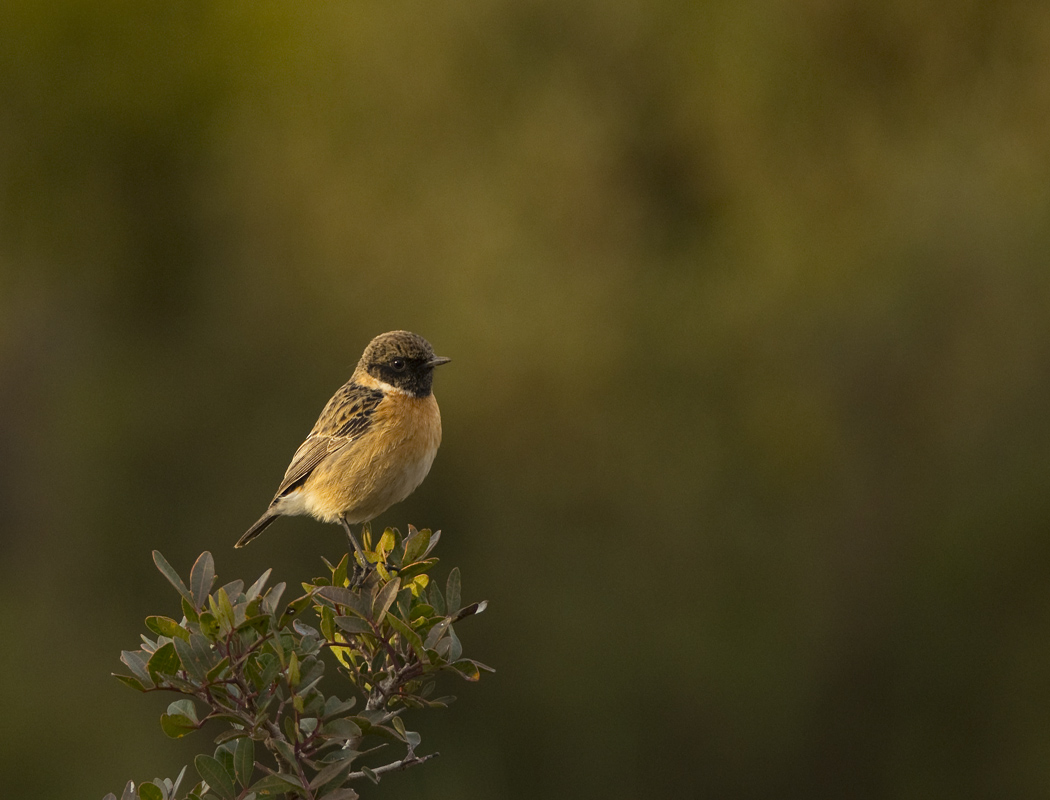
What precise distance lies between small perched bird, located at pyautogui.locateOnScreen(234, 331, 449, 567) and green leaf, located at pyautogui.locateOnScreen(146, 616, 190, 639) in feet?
8.02

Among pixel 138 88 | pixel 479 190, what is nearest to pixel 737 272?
pixel 479 190

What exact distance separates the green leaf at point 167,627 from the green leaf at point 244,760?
32cm

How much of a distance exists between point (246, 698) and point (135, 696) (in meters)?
10.5

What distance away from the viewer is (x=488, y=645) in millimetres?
10914

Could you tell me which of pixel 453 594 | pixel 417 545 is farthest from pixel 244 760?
pixel 417 545

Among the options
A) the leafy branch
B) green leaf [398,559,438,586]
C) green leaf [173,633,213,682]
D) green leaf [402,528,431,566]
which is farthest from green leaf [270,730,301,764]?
green leaf [402,528,431,566]

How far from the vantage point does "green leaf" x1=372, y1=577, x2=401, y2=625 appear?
2.96 metres

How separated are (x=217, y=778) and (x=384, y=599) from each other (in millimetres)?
591

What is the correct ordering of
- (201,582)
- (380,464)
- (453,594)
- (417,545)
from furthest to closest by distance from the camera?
(380,464) < (417,545) < (453,594) < (201,582)

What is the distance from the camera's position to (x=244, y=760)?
105 inches

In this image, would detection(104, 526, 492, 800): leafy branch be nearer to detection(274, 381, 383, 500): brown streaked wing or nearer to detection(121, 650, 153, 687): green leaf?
detection(121, 650, 153, 687): green leaf

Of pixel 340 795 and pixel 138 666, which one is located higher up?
pixel 138 666

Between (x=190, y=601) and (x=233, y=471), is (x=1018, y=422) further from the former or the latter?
(x=190, y=601)

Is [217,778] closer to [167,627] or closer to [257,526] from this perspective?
[167,627]
